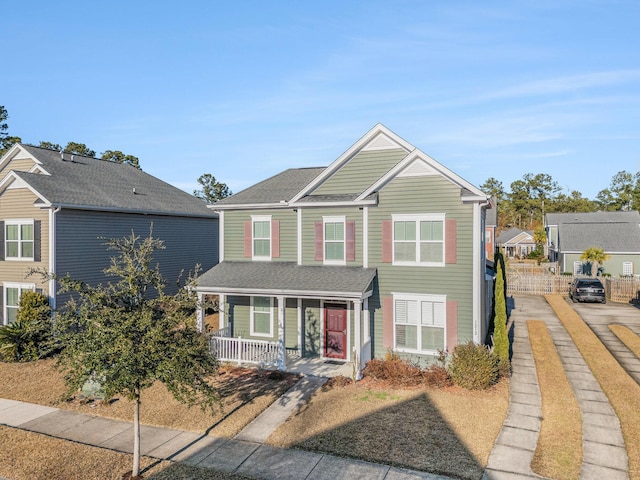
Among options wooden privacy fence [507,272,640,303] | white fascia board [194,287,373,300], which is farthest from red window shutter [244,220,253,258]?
wooden privacy fence [507,272,640,303]

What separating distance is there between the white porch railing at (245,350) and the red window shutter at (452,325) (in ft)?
21.0

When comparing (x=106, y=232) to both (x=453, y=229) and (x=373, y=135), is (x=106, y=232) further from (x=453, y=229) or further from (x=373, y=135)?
(x=453, y=229)

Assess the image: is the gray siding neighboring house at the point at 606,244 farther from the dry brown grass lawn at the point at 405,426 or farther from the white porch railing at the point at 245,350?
the white porch railing at the point at 245,350

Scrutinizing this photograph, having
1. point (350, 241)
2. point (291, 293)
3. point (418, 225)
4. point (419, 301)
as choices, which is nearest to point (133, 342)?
point (291, 293)

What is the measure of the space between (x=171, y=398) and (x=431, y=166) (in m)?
11.9

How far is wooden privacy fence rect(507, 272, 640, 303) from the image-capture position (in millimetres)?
30469

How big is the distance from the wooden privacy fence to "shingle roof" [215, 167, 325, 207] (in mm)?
22646

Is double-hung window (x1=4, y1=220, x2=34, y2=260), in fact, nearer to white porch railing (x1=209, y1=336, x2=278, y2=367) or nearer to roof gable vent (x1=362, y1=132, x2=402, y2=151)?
white porch railing (x1=209, y1=336, x2=278, y2=367)

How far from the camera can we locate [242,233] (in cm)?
1908

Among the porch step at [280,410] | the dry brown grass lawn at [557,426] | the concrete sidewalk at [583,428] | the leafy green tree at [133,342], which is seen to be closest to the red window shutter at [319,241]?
the porch step at [280,410]

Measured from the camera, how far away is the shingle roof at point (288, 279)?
15266 millimetres

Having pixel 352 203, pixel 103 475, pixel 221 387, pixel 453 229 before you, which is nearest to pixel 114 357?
pixel 103 475

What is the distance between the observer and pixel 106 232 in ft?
67.6

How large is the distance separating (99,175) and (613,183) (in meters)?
117
